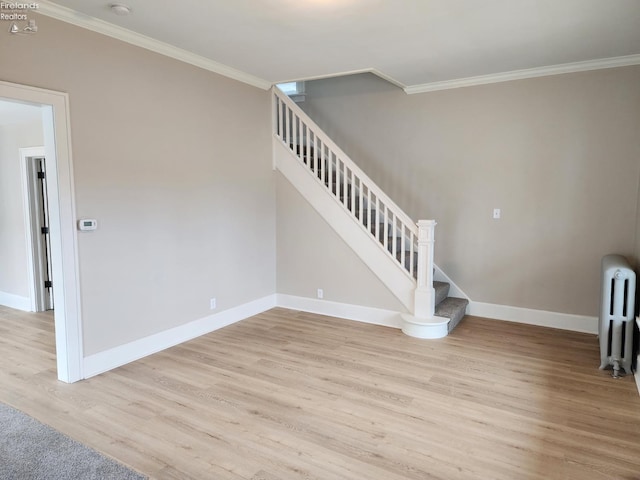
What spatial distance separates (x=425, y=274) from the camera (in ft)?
14.4

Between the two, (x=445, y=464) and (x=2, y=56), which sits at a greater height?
(x=2, y=56)

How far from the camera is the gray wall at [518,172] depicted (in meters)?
4.23

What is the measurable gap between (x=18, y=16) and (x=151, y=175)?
4.71 feet

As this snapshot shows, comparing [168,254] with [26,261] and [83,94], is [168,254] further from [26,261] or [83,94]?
[26,261]

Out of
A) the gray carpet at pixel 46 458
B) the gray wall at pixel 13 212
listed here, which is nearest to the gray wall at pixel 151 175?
the gray carpet at pixel 46 458

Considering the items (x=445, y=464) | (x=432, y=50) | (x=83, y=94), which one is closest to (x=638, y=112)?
(x=432, y=50)

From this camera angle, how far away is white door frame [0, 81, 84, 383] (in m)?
3.04

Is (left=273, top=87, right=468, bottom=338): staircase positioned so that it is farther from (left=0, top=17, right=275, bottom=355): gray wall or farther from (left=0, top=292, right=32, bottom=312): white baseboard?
(left=0, top=292, right=32, bottom=312): white baseboard

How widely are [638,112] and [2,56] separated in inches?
215

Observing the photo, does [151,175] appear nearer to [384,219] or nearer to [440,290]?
[384,219]

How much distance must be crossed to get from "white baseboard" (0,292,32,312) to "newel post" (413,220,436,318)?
492cm

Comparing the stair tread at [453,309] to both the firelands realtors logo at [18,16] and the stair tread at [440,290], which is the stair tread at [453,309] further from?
the firelands realtors logo at [18,16]

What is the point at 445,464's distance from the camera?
7.48 feet

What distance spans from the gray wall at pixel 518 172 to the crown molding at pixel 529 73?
7 centimetres
